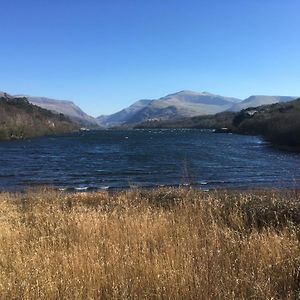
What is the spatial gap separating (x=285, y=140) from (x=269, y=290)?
105 metres

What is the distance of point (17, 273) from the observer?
6.41 meters

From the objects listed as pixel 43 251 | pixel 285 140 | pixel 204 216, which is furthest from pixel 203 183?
pixel 285 140

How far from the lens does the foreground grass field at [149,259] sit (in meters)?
5.66

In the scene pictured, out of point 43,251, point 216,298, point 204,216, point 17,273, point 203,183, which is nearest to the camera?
point 216,298

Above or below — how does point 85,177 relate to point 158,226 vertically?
below

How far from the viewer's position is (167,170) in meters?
54.3

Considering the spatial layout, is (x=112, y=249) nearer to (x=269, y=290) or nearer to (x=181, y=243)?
(x=181, y=243)

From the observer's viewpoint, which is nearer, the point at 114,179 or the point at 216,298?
the point at 216,298

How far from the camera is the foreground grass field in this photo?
18.6 ft

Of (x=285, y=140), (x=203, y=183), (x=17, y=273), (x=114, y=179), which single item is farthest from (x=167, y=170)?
(x=285, y=140)

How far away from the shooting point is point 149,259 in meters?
6.62

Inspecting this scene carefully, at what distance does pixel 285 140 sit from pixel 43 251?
4110 inches

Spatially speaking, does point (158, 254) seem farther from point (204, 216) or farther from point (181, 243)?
point (204, 216)

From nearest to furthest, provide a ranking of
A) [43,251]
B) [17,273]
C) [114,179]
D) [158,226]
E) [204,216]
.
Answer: [17,273] → [43,251] → [158,226] → [204,216] → [114,179]
